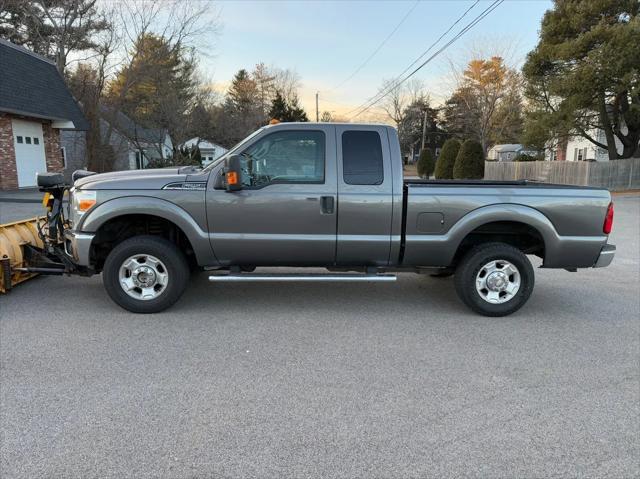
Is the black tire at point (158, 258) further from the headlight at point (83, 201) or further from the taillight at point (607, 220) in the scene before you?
the taillight at point (607, 220)

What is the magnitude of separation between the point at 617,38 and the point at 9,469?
26196mm

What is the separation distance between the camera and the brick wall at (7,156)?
18609 mm

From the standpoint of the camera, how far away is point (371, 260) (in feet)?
16.9

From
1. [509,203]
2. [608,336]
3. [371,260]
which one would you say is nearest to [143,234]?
[371,260]

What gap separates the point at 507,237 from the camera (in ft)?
18.0

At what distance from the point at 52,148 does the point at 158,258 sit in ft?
69.2

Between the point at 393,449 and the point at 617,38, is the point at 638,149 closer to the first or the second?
the point at 617,38

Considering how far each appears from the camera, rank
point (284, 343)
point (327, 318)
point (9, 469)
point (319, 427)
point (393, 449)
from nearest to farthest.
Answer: point (9, 469)
point (393, 449)
point (319, 427)
point (284, 343)
point (327, 318)

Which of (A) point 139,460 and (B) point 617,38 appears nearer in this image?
(A) point 139,460

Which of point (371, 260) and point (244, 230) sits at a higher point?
point (244, 230)

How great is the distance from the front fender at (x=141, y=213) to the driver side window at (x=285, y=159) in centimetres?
74

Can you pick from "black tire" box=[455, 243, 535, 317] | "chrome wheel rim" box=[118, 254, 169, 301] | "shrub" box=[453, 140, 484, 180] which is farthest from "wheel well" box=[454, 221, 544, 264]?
"shrub" box=[453, 140, 484, 180]

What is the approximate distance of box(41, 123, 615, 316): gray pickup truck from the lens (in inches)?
192

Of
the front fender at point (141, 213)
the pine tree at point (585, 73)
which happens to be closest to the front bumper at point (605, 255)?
the front fender at point (141, 213)
